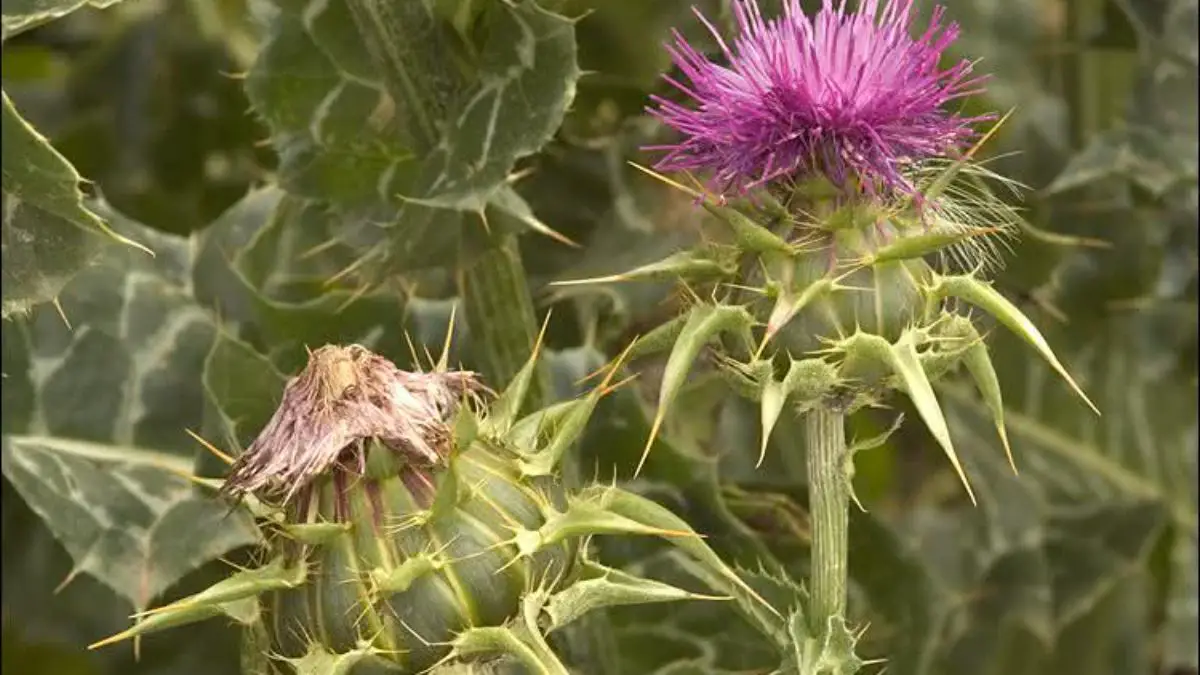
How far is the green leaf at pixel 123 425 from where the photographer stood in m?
1.65

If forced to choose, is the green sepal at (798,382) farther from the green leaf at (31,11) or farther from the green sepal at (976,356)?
the green leaf at (31,11)

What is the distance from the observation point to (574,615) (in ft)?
3.35

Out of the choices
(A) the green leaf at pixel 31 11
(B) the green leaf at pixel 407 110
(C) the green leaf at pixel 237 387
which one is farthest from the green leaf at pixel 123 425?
(A) the green leaf at pixel 31 11

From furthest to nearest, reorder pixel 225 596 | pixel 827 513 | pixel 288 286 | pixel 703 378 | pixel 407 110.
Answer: pixel 288 286, pixel 703 378, pixel 407 110, pixel 827 513, pixel 225 596

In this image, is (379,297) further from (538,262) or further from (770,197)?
(770,197)

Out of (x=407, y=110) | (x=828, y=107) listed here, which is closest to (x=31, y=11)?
(x=407, y=110)

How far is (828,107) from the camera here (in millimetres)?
1062

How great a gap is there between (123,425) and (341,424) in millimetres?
843

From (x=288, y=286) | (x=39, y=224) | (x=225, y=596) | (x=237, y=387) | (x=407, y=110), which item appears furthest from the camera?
(x=288, y=286)

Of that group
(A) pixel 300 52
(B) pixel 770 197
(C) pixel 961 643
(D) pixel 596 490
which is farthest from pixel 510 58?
(C) pixel 961 643

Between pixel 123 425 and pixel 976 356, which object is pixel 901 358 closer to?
pixel 976 356

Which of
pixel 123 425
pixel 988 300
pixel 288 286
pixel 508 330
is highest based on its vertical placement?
pixel 988 300

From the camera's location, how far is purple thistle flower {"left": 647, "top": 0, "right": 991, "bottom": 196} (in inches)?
41.9

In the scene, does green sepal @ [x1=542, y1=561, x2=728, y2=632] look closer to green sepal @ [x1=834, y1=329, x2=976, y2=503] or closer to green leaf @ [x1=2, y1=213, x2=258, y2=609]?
green sepal @ [x1=834, y1=329, x2=976, y2=503]
